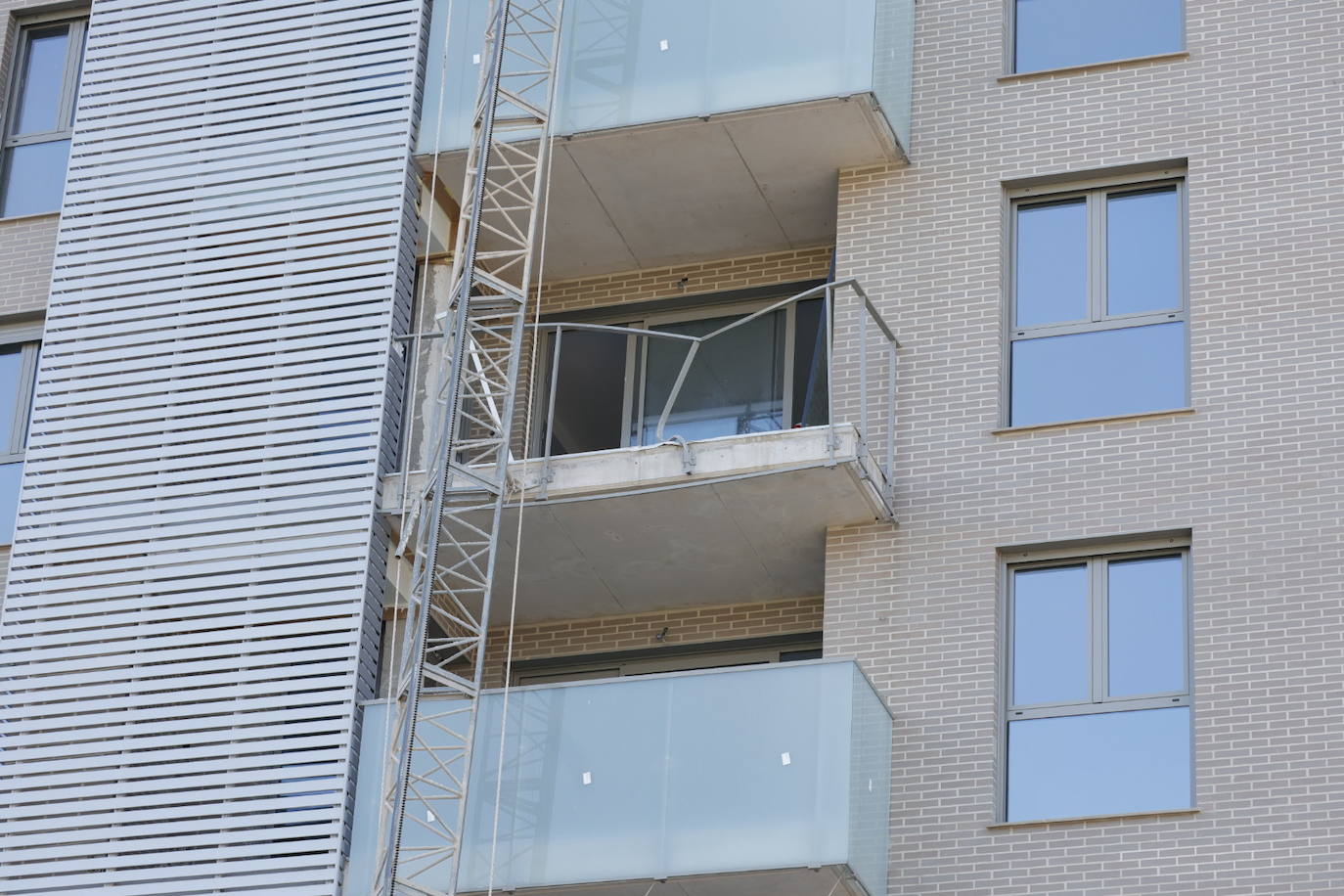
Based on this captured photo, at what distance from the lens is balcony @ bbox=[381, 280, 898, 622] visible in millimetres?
19891

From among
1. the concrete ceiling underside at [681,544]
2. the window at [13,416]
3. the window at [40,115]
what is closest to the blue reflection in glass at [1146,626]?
the concrete ceiling underside at [681,544]

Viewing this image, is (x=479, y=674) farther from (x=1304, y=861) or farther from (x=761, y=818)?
(x=1304, y=861)

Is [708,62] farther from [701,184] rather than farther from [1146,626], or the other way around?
[1146,626]

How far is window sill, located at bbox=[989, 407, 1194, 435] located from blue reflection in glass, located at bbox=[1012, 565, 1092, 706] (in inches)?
42.7

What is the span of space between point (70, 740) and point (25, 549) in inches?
72.3

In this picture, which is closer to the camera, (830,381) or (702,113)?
(830,381)

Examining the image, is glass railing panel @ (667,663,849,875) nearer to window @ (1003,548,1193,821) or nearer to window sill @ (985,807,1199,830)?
window sill @ (985,807,1199,830)

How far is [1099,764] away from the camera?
744 inches

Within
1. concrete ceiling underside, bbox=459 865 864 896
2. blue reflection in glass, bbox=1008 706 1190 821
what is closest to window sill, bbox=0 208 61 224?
concrete ceiling underside, bbox=459 865 864 896

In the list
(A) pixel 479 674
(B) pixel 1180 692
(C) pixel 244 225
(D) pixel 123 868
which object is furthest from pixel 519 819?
(C) pixel 244 225

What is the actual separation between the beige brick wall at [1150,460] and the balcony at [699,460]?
1.58 feet

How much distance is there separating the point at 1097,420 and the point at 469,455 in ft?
18.2

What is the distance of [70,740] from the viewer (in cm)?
2059

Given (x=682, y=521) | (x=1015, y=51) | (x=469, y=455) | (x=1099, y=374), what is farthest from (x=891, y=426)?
(x=469, y=455)
